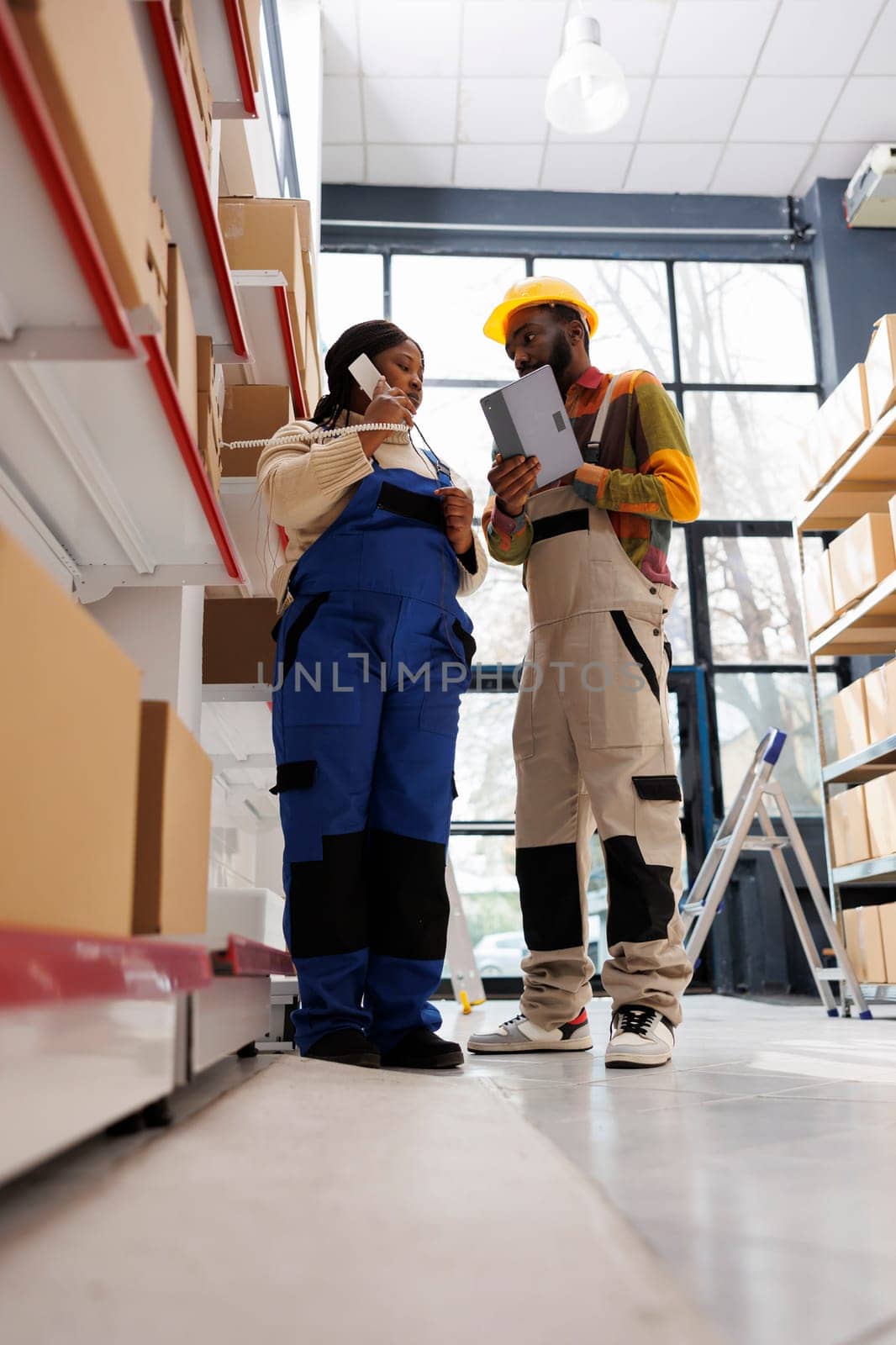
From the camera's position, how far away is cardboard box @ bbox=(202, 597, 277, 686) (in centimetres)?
224

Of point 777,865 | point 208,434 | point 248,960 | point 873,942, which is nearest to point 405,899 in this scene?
point 248,960

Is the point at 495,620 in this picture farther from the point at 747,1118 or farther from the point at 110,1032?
the point at 110,1032

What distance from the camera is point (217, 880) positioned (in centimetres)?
246

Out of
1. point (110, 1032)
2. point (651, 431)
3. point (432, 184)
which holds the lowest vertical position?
point (110, 1032)

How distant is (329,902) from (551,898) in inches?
22.2

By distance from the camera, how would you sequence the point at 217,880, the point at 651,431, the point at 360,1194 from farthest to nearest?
the point at 217,880 → the point at 651,431 → the point at 360,1194

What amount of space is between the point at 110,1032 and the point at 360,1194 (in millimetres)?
191

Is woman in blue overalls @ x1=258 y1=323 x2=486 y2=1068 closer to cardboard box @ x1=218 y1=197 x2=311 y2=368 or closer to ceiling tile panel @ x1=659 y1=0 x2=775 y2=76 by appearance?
cardboard box @ x1=218 y1=197 x2=311 y2=368

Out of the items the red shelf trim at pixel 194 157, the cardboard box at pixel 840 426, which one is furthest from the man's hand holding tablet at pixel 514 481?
the cardboard box at pixel 840 426

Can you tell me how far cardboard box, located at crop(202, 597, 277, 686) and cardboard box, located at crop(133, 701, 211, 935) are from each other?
1177mm

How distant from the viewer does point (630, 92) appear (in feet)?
18.4

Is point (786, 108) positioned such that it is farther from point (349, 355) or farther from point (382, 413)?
point (382, 413)

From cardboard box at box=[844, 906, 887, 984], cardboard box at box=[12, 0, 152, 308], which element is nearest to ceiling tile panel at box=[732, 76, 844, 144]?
cardboard box at box=[844, 906, 887, 984]

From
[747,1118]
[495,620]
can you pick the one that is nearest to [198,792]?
[747,1118]
